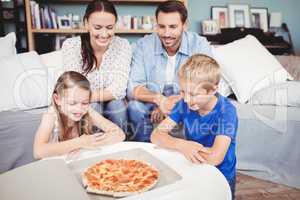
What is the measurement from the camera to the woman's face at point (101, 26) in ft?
5.60

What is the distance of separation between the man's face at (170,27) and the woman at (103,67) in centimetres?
26

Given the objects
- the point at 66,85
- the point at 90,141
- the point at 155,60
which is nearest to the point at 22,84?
the point at 66,85

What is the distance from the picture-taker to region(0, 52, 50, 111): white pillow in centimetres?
192

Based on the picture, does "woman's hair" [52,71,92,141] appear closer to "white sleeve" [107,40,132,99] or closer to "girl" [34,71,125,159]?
"girl" [34,71,125,159]

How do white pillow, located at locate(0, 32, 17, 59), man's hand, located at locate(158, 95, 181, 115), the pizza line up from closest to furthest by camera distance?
the pizza → man's hand, located at locate(158, 95, 181, 115) → white pillow, located at locate(0, 32, 17, 59)

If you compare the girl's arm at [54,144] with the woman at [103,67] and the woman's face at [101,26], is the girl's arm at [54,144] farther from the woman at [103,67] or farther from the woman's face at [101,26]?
the woman's face at [101,26]

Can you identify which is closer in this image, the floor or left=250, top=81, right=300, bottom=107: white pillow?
the floor

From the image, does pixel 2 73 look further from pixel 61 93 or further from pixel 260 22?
pixel 260 22

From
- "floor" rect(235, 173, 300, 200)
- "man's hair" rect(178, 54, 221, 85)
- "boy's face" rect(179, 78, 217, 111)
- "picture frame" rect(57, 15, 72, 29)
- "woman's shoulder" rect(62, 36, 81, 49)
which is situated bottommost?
"floor" rect(235, 173, 300, 200)

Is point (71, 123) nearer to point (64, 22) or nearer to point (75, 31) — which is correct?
point (75, 31)

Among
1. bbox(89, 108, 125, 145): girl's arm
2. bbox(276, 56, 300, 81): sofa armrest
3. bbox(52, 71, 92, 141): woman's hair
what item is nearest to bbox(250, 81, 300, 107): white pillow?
bbox(276, 56, 300, 81): sofa armrest

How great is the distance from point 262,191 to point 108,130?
1054 mm

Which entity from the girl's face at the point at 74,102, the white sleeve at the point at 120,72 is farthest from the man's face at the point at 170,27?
the girl's face at the point at 74,102

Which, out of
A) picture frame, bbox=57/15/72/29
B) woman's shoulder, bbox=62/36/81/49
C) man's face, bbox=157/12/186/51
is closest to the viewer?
man's face, bbox=157/12/186/51
